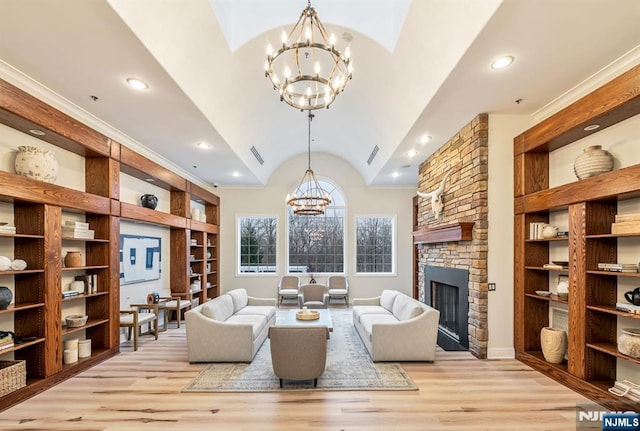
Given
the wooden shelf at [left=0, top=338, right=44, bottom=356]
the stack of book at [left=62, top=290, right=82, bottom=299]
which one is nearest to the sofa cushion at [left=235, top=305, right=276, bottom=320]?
the stack of book at [left=62, top=290, right=82, bottom=299]

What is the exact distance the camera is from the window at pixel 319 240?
31.8 feet

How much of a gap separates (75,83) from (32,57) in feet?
1.57

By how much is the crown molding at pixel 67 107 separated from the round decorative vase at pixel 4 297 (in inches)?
76.8

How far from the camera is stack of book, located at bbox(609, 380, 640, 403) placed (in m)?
3.12

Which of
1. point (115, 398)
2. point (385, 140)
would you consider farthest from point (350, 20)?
point (115, 398)

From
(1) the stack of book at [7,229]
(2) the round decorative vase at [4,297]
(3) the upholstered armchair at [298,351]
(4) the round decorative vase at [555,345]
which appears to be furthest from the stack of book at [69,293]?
(4) the round decorative vase at [555,345]

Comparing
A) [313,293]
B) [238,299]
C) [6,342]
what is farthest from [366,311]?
[6,342]

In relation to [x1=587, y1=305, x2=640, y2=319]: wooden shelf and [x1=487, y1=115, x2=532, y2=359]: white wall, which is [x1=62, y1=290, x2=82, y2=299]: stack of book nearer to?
[x1=487, y1=115, x2=532, y2=359]: white wall

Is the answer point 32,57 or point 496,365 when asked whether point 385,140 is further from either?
point 32,57

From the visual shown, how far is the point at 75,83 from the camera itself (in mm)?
3564

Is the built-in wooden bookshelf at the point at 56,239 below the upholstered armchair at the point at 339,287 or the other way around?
the other way around

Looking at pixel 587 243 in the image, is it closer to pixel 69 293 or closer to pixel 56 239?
pixel 56 239

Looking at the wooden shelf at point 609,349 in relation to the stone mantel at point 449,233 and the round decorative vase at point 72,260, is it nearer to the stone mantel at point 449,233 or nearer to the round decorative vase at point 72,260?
the stone mantel at point 449,233

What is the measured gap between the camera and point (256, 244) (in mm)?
9742
